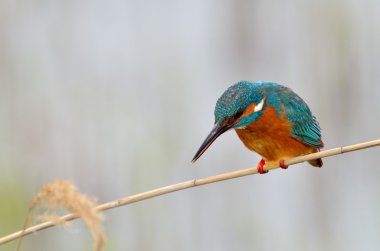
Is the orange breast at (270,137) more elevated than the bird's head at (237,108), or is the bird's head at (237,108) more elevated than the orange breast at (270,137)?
the bird's head at (237,108)

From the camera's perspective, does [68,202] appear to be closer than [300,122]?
Yes

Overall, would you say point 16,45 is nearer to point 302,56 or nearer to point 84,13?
point 84,13

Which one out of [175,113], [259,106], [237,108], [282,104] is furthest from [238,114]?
[175,113]

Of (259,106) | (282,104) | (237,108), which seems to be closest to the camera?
(237,108)

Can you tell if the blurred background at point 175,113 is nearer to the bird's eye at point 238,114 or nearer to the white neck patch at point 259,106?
the white neck patch at point 259,106

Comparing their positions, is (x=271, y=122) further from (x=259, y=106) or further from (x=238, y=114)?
(x=238, y=114)

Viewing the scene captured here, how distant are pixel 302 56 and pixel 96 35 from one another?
1.22 meters

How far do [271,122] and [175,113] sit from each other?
0.66 meters

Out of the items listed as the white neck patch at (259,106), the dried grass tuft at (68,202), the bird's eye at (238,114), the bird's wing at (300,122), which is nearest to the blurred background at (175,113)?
the bird's wing at (300,122)

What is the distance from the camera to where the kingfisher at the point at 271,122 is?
3094mm

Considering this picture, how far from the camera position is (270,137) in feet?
10.9

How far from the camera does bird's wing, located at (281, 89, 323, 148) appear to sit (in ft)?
11.3

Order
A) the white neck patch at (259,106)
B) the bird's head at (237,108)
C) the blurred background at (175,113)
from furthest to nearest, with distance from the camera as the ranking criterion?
the blurred background at (175,113), the white neck patch at (259,106), the bird's head at (237,108)

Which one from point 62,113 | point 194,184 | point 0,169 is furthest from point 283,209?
point 194,184
